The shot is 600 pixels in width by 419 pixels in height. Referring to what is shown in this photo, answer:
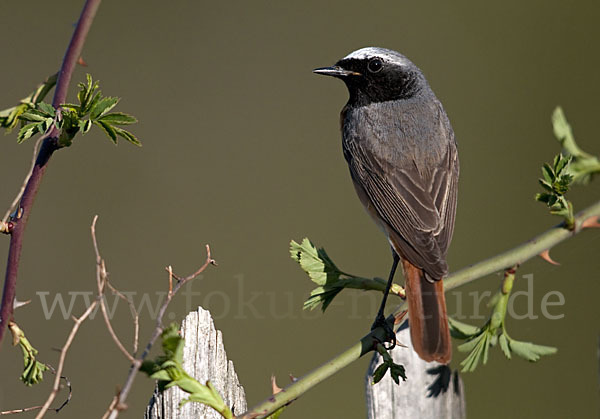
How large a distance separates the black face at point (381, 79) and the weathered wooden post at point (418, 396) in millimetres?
1768

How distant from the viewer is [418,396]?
2.12 metres

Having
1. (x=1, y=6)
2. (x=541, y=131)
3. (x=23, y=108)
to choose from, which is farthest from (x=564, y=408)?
(x=1, y=6)

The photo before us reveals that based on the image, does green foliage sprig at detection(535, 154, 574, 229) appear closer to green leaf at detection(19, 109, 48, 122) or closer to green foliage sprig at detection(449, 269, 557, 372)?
green foliage sprig at detection(449, 269, 557, 372)

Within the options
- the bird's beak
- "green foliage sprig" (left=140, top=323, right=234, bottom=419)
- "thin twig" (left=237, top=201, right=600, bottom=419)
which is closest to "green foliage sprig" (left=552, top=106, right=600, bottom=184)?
"thin twig" (left=237, top=201, right=600, bottom=419)

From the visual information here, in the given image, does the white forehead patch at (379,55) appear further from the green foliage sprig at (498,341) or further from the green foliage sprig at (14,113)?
the green foliage sprig at (14,113)

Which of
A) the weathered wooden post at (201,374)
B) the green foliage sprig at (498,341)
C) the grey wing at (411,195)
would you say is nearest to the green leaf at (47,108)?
the weathered wooden post at (201,374)

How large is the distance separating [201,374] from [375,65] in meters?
2.10

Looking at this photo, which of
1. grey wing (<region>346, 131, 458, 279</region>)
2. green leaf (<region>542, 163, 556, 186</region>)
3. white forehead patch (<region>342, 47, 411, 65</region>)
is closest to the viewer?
green leaf (<region>542, 163, 556, 186</region>)

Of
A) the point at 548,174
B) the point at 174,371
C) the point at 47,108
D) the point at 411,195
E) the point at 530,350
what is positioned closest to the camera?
the point at 174,371

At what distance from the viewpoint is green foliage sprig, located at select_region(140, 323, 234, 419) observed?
1565 millimetres

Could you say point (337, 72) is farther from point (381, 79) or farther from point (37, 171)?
point (37, 171)

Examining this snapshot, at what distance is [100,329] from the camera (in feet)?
17.6

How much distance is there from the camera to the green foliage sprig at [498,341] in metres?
1.94

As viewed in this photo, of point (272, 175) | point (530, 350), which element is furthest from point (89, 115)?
point (272, 175)
